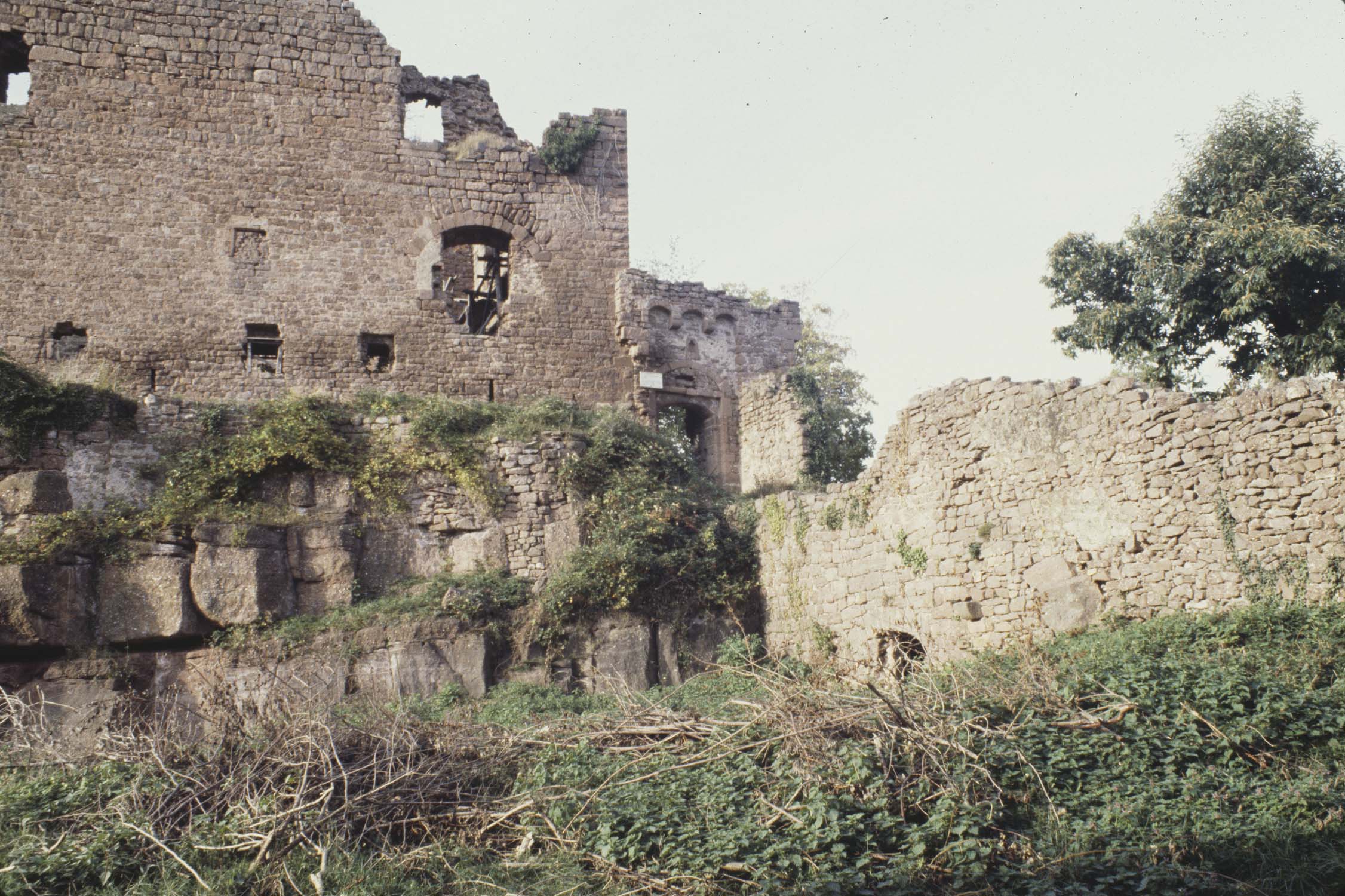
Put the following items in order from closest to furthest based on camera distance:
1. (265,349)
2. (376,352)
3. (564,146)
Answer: (265,349) → (376,352) → (564,146)

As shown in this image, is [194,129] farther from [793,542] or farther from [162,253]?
[793,542]

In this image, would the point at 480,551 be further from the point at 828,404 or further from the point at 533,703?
the point at 828,404

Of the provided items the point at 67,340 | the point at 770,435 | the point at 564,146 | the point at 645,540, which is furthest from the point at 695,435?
the point at 67,340

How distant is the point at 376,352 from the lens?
1856 cm

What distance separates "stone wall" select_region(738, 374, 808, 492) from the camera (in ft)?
59.6

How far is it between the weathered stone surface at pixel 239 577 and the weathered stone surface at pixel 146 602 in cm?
16

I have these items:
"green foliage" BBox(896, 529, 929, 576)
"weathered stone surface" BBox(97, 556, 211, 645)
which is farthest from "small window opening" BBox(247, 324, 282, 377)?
"green foliage" BBox(896, 529, 929, 576)

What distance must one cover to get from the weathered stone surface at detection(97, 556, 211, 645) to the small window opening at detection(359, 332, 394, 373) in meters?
5.64

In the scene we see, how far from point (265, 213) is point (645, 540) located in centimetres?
872

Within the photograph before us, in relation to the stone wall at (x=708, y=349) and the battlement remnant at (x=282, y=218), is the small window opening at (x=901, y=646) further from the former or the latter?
the battlement remnant at (x=282, y=218)

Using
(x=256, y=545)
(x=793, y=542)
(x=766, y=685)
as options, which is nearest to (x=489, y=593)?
(x=256, y=545)

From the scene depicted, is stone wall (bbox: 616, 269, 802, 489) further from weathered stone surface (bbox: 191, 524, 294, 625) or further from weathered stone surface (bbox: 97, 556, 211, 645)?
weathered stone surface (bbox: 97, 556, 211, 645)

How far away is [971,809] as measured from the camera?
720 cm

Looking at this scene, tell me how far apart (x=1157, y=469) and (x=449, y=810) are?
21.8ft
